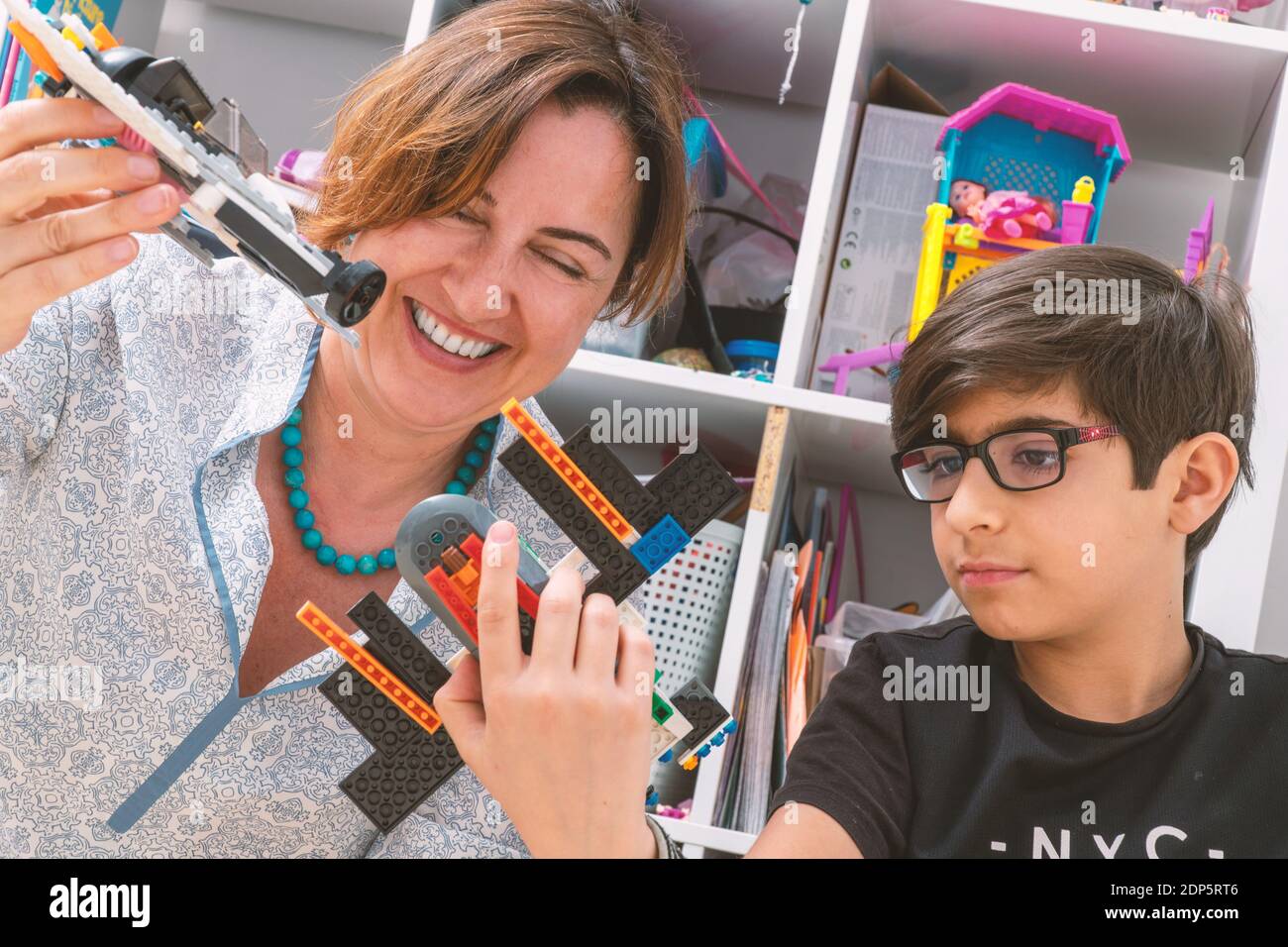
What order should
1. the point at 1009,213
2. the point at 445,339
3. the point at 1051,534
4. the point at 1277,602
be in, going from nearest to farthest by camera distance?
the point at 1051,534 < the point at 445,339 < the point at 1009,213 < the point at 1277,602

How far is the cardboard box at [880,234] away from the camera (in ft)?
5.04

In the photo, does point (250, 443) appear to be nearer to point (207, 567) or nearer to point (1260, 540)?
point (207, 567)

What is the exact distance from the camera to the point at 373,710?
77 cm

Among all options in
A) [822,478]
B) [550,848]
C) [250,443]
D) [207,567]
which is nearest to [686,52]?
[822,478]

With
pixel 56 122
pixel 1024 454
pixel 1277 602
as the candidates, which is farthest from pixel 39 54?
pixel 1277 602

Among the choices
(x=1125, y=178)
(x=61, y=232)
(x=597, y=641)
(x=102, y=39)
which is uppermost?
(x=1125, y=178)

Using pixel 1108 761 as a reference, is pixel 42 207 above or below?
above

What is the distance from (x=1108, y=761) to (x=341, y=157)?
33.9 inches

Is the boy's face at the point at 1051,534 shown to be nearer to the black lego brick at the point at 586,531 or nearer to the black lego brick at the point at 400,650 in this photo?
the black lego brick at the point at 586,531

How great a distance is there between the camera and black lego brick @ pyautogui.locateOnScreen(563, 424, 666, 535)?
2.48 ft

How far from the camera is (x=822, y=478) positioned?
1.76m

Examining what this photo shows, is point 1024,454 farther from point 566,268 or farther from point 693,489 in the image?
point 566,268

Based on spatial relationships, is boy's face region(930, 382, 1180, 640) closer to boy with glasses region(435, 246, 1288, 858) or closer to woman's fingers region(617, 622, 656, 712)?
boy with glasses region(435, 246, 1288, 858)

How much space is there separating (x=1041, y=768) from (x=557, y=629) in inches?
19.1
